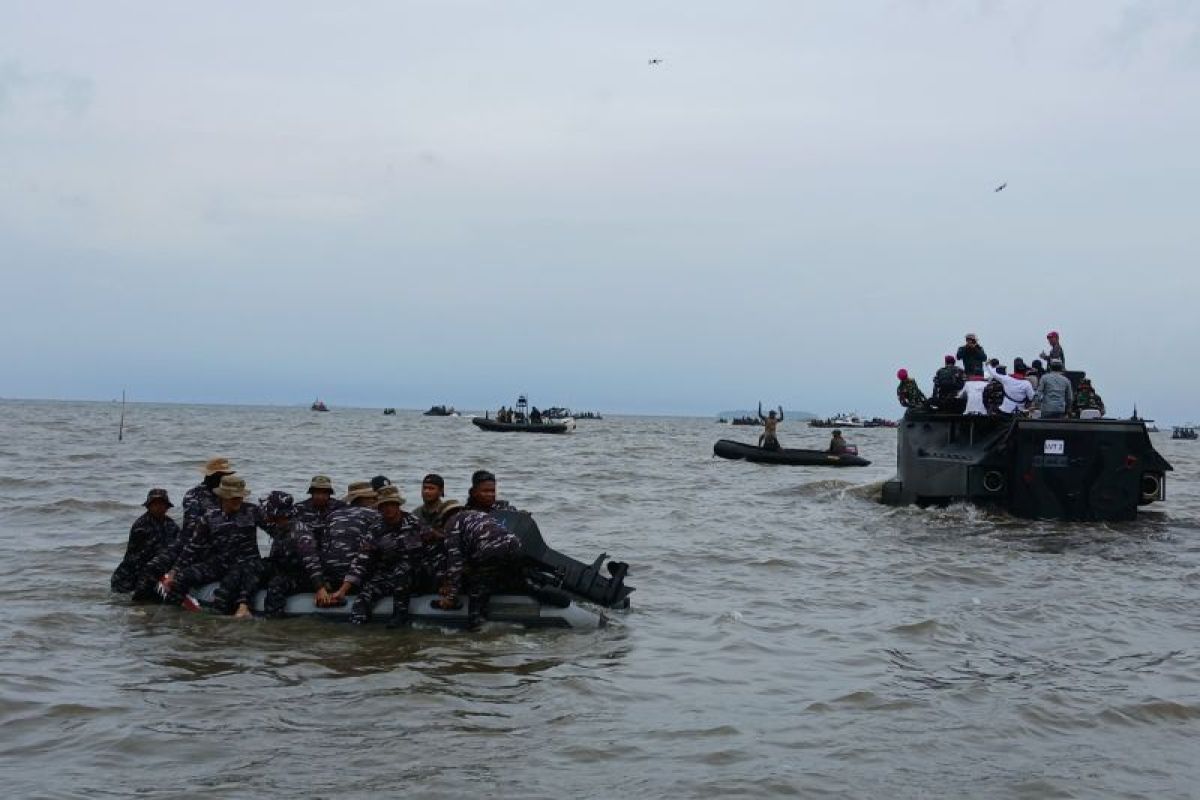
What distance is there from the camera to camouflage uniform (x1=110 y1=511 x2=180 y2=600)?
1172 cm

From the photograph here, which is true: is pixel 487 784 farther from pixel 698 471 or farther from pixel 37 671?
pixel 698 471

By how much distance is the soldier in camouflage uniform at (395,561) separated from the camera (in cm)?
1067

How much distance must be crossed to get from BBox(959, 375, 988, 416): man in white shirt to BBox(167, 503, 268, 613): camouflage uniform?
564 inches

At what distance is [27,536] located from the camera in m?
17.3

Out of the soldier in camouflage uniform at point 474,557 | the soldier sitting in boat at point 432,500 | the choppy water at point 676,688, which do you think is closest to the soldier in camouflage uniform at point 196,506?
the choppy water at point 676,688

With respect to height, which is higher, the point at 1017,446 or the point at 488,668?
the point at 1017,446

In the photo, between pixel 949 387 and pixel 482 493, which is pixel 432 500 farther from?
pixel 949 387

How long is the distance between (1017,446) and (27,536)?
15242mm

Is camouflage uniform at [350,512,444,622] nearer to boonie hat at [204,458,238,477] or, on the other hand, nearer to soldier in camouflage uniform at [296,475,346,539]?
soldier in camouflage uniform at [296,475,346,539]

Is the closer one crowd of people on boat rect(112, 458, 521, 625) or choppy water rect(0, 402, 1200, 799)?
choppy water rect(0, 402, 1200, 799)

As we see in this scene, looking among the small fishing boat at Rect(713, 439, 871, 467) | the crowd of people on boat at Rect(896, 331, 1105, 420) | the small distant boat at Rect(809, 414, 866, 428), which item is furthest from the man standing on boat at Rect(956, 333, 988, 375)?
the small distant boat at Rect(809, 414, 866, 428)

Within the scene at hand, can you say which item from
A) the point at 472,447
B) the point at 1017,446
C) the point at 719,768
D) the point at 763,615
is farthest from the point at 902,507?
the point at 472,447

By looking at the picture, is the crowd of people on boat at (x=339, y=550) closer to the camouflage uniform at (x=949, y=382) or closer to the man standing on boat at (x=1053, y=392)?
the man standing on boat at (x=1053, y=392)

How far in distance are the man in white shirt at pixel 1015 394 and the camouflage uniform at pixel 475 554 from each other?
1346 cm
